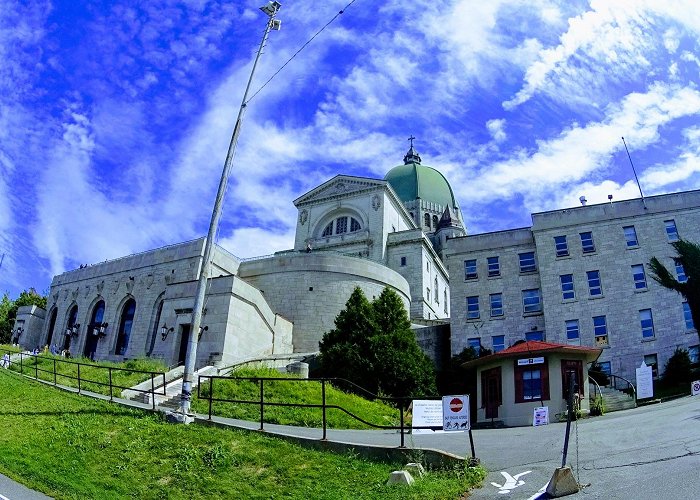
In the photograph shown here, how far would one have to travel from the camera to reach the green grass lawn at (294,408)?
20.0 meters

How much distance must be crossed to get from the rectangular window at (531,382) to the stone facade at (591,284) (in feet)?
38.6

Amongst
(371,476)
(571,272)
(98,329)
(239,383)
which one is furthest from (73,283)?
(371,476)

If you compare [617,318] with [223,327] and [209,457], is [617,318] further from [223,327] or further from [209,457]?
[209,457]

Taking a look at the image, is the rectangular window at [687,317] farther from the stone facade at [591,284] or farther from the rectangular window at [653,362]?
the rectangular window at [653,362]

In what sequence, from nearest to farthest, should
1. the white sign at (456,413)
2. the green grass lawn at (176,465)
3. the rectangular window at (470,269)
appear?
the green grass lawn at (176,465) < the white sign at (456,413) < the rectangular window at (470,269)

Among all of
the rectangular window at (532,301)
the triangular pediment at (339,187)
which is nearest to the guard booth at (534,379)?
the rectangular window at (532,301)

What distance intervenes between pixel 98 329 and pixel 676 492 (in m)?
45.1

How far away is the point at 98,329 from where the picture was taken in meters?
47.6

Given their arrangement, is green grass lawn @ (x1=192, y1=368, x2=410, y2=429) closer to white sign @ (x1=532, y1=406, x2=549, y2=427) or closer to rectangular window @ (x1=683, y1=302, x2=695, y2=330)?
white sign @ (x1=532, y1=406, x2=549, y2=427)

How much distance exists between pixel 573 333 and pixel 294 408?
23.7 metres

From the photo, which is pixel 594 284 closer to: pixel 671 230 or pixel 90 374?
pixel 671 230

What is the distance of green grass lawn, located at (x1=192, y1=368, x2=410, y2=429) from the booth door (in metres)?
4.67

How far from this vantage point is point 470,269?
4353 cm

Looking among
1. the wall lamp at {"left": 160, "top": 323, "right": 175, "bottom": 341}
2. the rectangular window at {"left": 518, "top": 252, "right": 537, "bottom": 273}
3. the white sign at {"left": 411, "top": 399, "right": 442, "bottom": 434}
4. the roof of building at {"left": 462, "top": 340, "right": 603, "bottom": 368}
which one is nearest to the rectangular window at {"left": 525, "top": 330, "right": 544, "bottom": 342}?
the rectangular window at {"left": 518, "top": 252, "right": 537, "bottom": 273}
